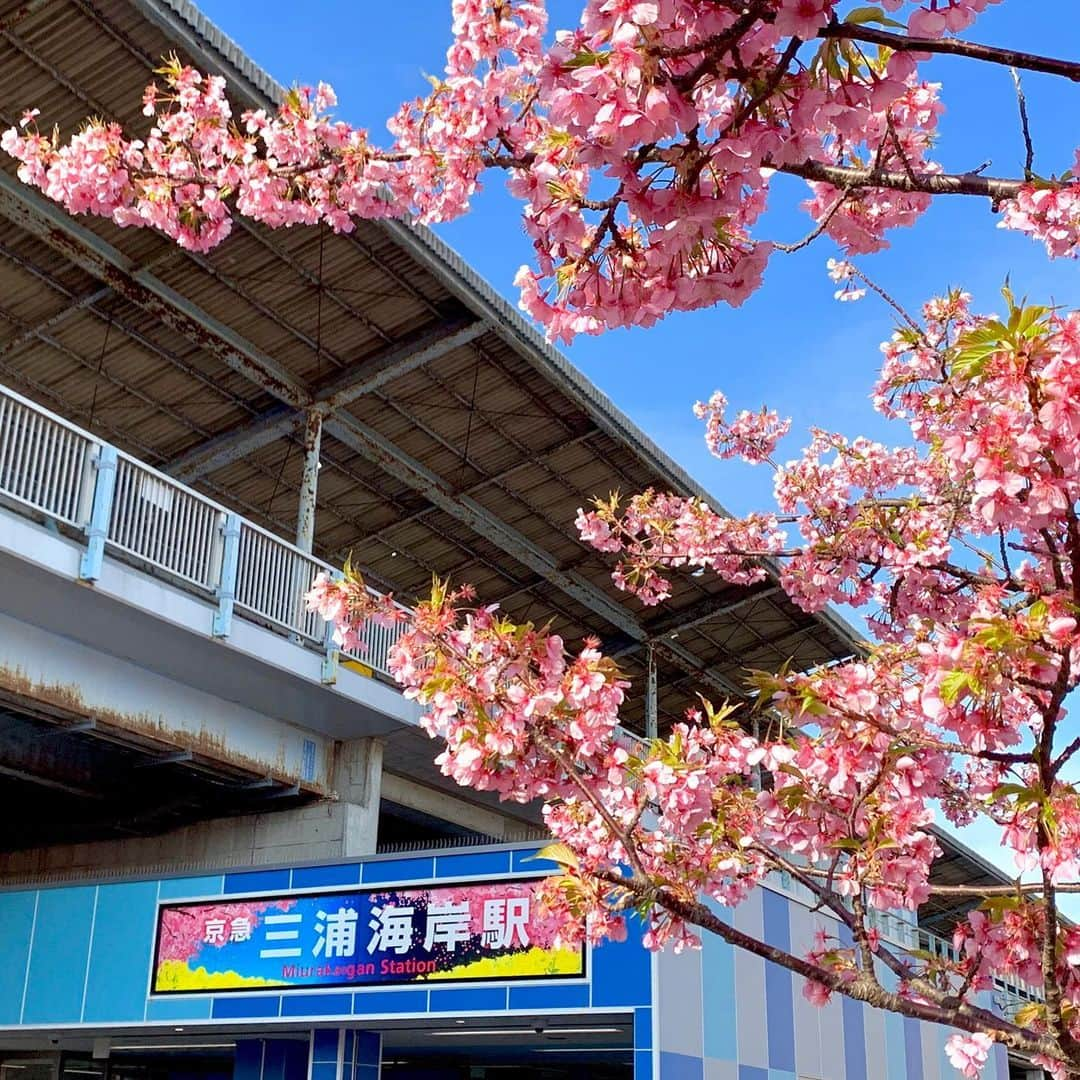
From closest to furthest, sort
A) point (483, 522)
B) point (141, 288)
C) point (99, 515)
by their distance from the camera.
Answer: point (99, 515)
point (141, 288)
point (483, 522)

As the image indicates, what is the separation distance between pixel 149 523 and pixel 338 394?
15.5 feet

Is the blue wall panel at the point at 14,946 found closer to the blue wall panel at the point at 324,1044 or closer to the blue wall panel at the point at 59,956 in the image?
the blue wall panel at the point at 59,956

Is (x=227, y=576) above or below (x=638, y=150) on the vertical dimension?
above

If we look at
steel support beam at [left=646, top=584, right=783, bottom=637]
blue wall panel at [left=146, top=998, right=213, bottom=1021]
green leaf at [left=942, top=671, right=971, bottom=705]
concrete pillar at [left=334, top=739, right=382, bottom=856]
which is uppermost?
steel support beam at [left=646, top=584, right=783, bottom=637]

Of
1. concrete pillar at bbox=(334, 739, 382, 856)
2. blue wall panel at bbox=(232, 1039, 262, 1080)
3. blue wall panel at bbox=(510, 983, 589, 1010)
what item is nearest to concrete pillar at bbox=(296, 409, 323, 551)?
concrete pillar at bbox=(334, 739, 382, 856)

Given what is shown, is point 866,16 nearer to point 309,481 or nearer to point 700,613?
point 309,481

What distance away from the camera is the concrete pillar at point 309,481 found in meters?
15.5

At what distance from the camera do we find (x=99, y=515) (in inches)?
458

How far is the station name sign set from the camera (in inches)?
434

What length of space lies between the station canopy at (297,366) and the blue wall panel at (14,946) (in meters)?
6.62

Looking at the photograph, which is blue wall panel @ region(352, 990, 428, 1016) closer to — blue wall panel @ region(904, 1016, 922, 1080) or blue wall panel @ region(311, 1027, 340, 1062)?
blue wall panel @ region(311, 1027, 340, 1062)

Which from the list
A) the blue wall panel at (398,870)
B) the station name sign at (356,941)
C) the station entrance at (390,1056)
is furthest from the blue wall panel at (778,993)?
the blue wall panel at (398,870)

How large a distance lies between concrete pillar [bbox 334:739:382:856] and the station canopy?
10.9 feet

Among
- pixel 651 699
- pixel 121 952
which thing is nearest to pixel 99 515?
pixel 121 952
